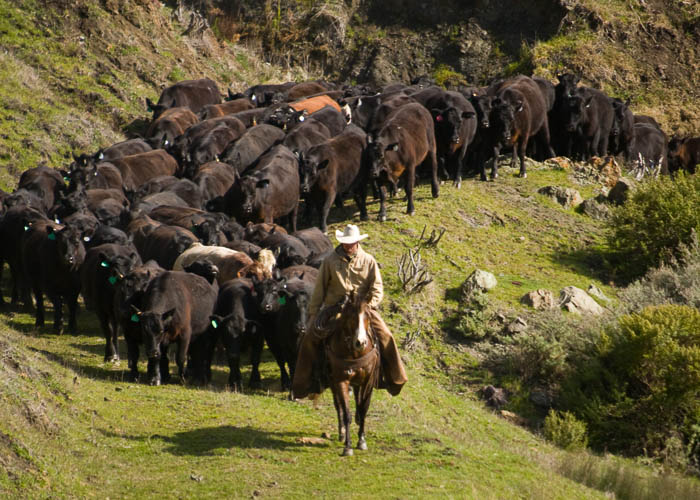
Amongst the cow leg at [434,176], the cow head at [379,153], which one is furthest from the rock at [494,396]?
the cow leg at [434,176]

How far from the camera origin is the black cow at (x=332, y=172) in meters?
20.8

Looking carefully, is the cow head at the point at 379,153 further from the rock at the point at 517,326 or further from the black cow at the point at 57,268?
the black cow at the point at 57,268

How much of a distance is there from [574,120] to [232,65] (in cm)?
2164

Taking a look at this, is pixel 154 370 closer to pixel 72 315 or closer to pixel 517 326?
pixel 72 315

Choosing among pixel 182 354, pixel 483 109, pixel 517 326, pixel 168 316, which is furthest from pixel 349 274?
pixel 483 109

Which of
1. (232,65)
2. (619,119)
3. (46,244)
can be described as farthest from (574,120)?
(232,65)

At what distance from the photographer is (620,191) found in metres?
24.7

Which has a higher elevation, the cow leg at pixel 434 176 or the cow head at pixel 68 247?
the cow leg at pixel 434 176

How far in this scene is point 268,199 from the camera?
798 inches

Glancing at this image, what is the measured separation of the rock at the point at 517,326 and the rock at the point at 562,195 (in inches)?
285

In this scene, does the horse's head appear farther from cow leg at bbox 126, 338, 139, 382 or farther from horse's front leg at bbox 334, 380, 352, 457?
cow leg at bbox 126, 338, 139, 382

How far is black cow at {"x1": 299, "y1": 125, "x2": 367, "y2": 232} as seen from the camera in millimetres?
20828

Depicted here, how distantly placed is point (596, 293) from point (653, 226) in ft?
10.2

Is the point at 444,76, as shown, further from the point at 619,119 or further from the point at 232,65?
the point at 619,119
